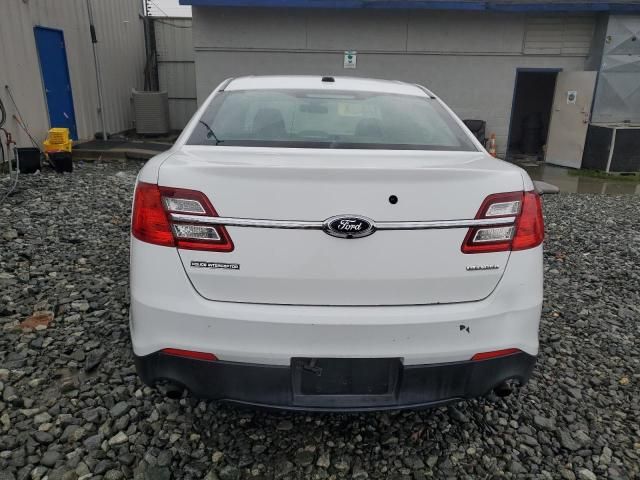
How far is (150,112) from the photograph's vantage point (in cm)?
1261

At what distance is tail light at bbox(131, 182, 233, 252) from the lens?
5.55ft

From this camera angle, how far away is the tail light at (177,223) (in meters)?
1.69

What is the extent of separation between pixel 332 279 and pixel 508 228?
685mm

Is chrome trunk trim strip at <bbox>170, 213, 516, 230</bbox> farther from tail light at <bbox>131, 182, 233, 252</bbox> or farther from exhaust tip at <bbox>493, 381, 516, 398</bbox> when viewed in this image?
exhaust tip at <bbox>493, 381, 516, 398</bbox>

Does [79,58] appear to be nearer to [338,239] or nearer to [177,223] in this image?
[177,223]

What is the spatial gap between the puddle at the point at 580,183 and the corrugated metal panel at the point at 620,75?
158 cm

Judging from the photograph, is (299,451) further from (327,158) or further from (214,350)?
(327,158)

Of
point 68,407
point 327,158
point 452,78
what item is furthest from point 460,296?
point 452,78

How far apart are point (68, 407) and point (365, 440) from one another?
4.73 ft

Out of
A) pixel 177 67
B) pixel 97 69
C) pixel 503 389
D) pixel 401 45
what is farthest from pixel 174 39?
pixel 503 389

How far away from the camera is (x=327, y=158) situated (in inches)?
74.3

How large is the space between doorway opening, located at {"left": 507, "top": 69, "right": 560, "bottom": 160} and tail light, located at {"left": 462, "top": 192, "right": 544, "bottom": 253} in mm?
12093

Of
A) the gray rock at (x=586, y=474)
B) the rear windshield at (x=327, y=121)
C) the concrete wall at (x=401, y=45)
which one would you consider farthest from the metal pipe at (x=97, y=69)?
the gray rock at (x=586, y=474)

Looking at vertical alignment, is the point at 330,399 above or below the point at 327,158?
below
